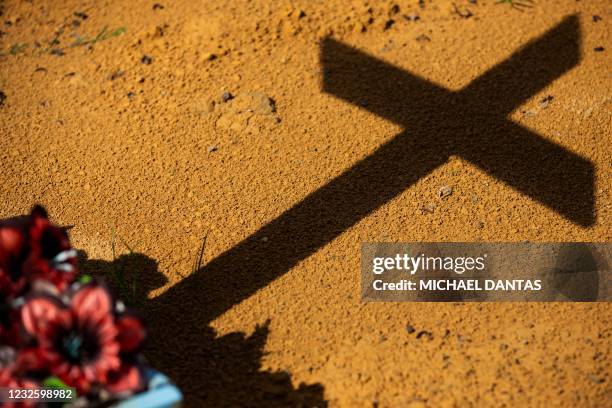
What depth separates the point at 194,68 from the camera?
4.45 metres

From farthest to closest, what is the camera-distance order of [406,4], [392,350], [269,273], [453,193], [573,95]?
[406,4] → [573,95] → [453,193] → [269,273] → [392,350]

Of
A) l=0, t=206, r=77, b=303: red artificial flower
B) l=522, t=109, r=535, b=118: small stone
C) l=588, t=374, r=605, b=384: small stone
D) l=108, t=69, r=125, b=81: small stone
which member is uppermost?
l=108, t=69, r=125, b=81: small stone

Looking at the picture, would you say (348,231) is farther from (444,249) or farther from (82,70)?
(82,70)

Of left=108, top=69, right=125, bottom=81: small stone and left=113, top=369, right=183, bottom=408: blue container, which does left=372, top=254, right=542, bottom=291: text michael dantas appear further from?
left=108, top=69, right=125, bottom=81: small stone

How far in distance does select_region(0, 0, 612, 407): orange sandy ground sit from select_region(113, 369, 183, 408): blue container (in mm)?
414

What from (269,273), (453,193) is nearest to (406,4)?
(453,193)

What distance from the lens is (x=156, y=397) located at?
8.30 ft

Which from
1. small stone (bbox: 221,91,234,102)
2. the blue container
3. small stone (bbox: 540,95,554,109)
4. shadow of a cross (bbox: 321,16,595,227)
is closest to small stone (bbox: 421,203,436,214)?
shadow of a cross (bbox: 321,16,595,227)

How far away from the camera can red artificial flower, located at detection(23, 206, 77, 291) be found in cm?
258

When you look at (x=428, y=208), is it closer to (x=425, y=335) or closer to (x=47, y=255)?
(x=425, y=335)

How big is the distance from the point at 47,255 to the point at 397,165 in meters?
1.90

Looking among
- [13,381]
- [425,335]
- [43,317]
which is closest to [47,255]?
[43,317]

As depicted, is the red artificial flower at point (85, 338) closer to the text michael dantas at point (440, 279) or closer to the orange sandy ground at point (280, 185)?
the orange sandy ground at point (280, 185)

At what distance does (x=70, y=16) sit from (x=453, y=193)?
290cm
